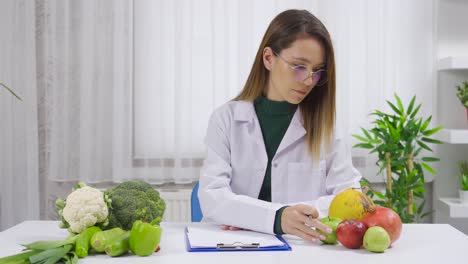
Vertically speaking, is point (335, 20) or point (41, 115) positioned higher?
point (335, 20)

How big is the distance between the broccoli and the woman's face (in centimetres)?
62

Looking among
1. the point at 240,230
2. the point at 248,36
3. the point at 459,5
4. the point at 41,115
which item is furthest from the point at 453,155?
the point at 41,115

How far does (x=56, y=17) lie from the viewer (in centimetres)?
353

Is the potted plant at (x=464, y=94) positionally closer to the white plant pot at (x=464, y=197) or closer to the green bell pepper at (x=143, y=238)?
the white plant pot at (x=464, y=197)

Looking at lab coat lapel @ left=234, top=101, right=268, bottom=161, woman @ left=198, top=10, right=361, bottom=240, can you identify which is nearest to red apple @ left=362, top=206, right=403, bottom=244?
woman @ left=198, top=10, right=361, bottom=240

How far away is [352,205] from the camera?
1641 mm

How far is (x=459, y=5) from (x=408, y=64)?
497mm

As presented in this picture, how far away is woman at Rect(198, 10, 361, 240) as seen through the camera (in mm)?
2004

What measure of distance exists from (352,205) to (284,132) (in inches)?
24.3

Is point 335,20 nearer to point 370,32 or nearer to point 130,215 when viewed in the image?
point 370,32

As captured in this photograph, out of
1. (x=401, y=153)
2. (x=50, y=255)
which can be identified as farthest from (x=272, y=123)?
(x=401, y=153)

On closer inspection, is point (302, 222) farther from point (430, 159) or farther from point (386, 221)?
point (430, 159)

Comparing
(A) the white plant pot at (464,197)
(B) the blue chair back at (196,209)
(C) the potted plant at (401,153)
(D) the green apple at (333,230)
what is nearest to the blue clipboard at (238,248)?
(D) the green apple at (333,230)

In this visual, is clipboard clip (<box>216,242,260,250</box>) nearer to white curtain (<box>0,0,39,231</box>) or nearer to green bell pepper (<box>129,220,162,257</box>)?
green bell pepper (<box>129,220,162,257</box>)
